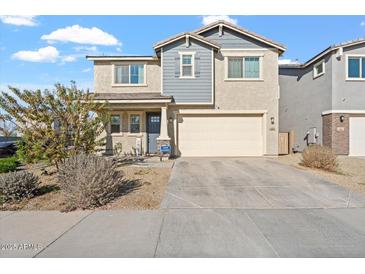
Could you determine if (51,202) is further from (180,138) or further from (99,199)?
(180,138)

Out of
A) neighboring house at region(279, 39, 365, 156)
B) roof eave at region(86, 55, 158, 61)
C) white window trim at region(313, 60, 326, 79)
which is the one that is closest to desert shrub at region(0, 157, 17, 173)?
roof eave at region(86, 55, 158, 61)

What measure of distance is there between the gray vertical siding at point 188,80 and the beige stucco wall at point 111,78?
0.99 meters

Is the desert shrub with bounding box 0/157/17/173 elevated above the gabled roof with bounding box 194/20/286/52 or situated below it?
below

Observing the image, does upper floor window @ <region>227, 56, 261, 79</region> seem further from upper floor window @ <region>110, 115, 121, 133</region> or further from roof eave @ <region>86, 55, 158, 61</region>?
upper floor window @ <region>110, 115, 121, 133</region>

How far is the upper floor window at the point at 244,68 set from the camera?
1557 cm

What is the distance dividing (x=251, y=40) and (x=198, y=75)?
3727 mm

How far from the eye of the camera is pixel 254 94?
15.5 meters

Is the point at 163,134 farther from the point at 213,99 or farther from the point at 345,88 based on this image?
the point at 345,88

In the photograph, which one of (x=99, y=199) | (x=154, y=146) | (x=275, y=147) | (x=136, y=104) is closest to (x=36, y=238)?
(x=99, y=199)

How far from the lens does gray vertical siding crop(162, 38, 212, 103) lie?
15.2 meters

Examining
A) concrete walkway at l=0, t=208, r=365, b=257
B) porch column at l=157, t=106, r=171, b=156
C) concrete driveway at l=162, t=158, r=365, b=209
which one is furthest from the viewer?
porch column at l=157, t=106, r=171, b=156

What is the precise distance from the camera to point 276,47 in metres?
15.5

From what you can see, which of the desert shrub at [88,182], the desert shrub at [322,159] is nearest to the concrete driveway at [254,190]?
the desert shrub at [322,159]

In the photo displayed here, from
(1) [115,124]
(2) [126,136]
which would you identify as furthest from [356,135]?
(1) [115,124]
